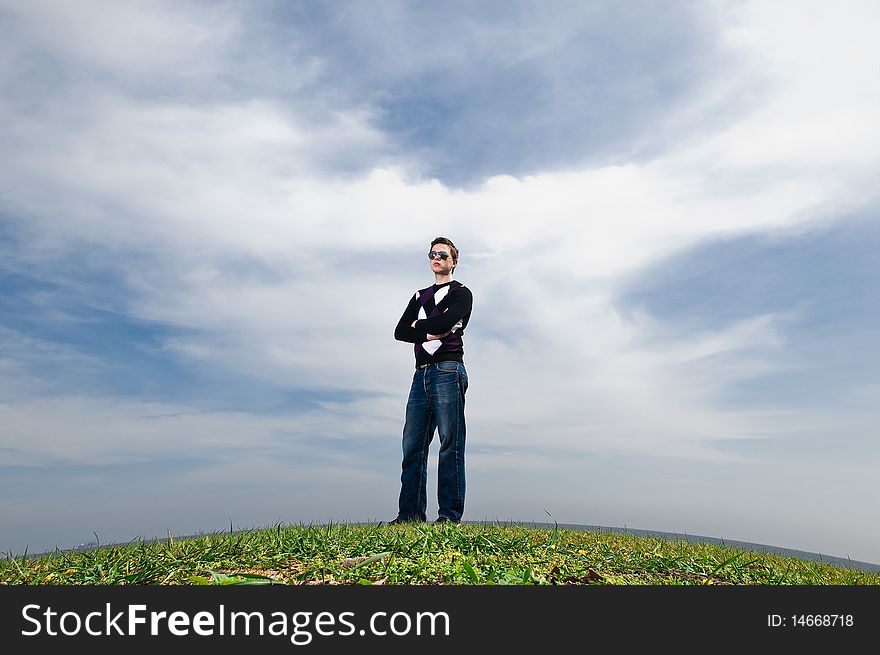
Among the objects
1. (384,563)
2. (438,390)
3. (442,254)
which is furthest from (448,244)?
(384,563)

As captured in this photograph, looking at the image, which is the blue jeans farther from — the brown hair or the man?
the brown hair

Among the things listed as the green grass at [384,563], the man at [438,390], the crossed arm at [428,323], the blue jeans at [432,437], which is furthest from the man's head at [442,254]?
the green grass at [384,563]

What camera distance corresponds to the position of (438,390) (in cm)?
904

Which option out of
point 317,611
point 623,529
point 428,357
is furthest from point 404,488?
point 317,611

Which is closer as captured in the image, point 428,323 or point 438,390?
point 438,390

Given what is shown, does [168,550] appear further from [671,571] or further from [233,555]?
[671,571]

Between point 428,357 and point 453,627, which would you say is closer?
point 453,627

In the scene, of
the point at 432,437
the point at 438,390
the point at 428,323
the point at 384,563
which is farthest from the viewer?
the point at 432,437

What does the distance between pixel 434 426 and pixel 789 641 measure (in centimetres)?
576

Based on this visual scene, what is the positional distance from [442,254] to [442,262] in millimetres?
115

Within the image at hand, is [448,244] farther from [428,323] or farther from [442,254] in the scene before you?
[428,323]

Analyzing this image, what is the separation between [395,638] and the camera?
3.67 meters

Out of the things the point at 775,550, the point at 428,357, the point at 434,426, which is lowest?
the point at 775,550

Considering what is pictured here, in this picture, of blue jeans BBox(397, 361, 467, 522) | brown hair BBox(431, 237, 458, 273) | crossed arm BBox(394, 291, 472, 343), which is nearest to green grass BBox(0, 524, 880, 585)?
blue jeans BBox(397, 361, 467, 522)
